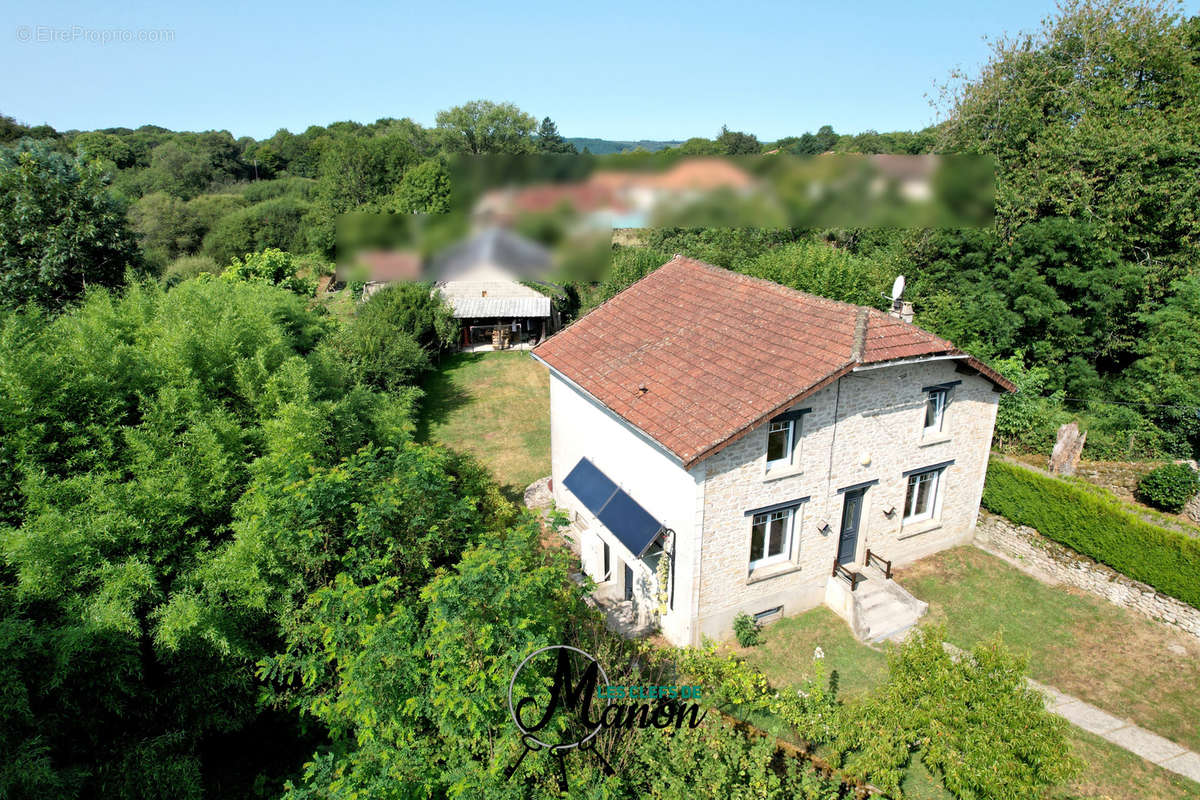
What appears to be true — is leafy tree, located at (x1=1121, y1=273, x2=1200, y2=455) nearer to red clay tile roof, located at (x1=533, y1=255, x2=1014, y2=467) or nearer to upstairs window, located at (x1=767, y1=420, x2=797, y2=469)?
red clay tile roof, located at (x1=533, y1=255, x2=1014, y2=467)

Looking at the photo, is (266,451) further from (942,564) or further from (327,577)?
(942,564)

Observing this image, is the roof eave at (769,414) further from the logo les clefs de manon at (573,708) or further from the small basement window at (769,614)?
the small basement window at (769,614)

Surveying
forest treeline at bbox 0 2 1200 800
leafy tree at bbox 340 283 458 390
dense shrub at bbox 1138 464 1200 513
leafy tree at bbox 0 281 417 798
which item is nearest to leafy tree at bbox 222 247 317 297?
leafy tree at bbox 340 283 458 390

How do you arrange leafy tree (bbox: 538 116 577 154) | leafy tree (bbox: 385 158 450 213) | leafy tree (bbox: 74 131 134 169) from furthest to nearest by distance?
leafy tree (bbox: 74 131 134 169), leafy tree (bbox: 538 116 577 154), leafy tree (bbox: 385 158 450 213)

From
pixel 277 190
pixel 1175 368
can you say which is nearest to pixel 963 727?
pixel 1175 368

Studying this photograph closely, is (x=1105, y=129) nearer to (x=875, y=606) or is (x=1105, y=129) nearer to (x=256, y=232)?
(x=875, y=606)
